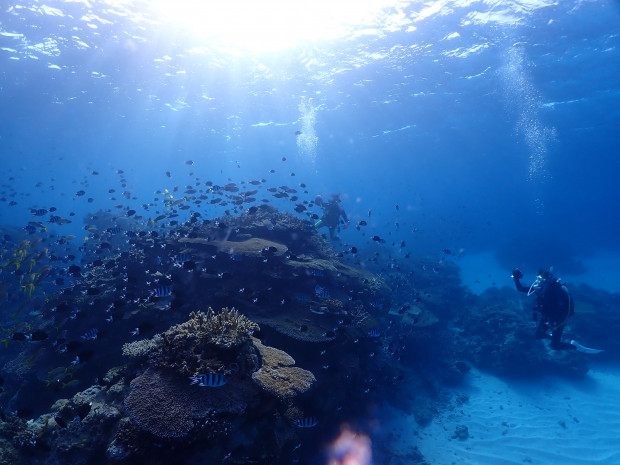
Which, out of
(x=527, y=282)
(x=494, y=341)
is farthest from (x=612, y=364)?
(x=527, y=282)

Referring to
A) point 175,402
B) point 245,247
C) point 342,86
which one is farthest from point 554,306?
point 342,86

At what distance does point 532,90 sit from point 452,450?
3458cm

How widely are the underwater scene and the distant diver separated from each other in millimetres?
76

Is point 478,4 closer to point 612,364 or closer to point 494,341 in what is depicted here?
point 494,341

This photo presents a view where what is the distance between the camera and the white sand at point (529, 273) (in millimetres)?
37013

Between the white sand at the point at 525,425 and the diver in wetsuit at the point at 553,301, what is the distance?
10.1 ft

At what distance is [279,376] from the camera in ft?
20.7

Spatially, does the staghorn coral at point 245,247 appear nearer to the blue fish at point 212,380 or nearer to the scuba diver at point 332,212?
the blue fish at point 212,380

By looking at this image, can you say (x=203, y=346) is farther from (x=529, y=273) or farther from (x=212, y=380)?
(x=529, y=273)

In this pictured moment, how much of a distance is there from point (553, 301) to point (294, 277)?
388 inches

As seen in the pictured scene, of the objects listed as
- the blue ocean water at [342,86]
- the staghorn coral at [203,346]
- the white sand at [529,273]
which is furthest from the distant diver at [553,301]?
the white sand at [529,273]

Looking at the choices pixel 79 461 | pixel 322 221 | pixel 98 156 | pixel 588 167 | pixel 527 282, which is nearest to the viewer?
pixel 79 461

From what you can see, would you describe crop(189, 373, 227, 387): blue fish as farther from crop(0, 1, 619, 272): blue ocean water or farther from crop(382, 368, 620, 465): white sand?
crop(0, 1, 619, 272): blue ocean water

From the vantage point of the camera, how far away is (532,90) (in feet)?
108
